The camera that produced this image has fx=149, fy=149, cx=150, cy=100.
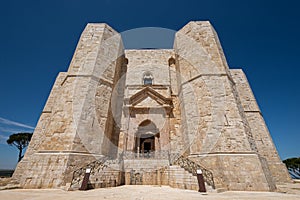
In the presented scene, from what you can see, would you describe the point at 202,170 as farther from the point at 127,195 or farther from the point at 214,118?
the point at 127,195

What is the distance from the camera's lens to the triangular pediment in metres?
12.2

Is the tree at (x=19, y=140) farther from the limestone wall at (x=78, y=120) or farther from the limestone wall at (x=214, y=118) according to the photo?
the limestone wall at (x=214, y=118)

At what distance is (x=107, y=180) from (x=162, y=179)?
→ 2804 mm

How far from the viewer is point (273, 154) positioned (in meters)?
11.2

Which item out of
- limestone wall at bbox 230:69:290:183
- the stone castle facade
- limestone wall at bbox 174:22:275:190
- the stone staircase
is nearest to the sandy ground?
the stone staircase

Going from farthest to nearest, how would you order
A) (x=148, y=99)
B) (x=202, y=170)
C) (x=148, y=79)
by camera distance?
1. (x=148, y=79)
2. (x=148, y=99)
3. (x=202, y=170)

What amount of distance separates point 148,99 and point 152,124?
2.10m

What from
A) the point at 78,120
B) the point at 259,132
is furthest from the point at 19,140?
the point at 259,132

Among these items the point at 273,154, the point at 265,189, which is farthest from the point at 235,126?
the point at 273,154

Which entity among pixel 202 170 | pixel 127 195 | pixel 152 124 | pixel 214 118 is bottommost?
pixel 127 195

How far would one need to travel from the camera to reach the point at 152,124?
1225cm

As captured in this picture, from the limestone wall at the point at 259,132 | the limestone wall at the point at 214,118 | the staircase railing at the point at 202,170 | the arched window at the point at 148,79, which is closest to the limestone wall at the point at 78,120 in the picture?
the arched window at the point at 148,79

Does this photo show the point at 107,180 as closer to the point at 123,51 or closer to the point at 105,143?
the point at 105,143

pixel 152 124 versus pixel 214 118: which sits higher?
pixel 152 124
